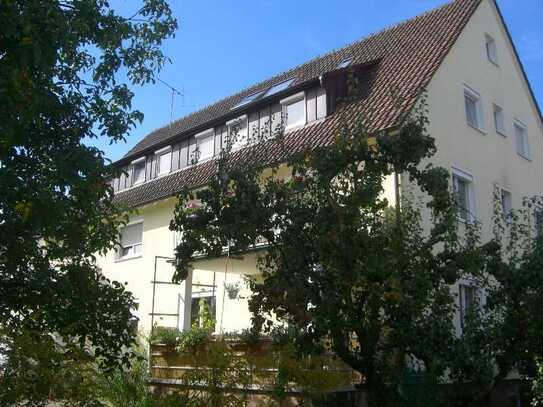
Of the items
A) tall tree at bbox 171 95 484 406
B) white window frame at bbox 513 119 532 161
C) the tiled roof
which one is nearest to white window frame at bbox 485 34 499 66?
the tiled roof

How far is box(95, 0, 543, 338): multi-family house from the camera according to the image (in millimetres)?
15789

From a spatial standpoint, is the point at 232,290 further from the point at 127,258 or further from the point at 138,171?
the point at 138,171

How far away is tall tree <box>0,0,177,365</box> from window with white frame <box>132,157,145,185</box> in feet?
46.2

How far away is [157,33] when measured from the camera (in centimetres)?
888

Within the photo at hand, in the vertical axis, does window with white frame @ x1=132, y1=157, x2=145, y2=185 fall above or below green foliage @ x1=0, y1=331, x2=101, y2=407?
above

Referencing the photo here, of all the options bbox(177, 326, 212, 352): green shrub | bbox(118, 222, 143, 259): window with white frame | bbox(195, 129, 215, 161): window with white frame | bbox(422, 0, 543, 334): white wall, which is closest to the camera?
bbox(177, 326, 212, 352): green shrub

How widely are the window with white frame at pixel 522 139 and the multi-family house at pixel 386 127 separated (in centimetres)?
4

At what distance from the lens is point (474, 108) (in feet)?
57.9

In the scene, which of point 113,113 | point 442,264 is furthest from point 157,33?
point 442,264

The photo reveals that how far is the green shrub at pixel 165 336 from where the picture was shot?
14297 millimetres

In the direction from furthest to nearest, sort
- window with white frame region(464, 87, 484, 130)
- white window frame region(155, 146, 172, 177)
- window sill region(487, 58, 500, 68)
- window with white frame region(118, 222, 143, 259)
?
1. white window frame region(155, 146, 172, 177)
2. window with white frame region(118, 222, 143, 259)
3. window sill region(487, 58, 500, 68)
4. window with white frame region(464, 87, 484, 130)

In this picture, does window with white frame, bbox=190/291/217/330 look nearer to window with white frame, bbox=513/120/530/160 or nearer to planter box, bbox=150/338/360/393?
planter box, bbox=150/338/360/393

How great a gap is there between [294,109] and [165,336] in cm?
710

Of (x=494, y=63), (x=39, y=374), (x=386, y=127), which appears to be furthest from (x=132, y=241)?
(x=39, y=374)
